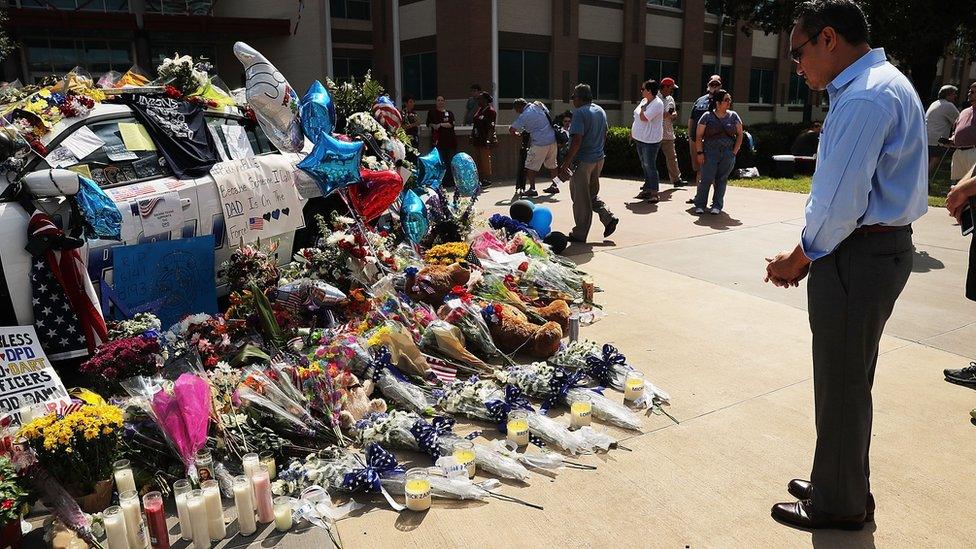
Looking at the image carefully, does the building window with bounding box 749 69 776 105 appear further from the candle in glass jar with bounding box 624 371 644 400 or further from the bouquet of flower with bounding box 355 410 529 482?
the bouquet of flower with bounding box 355 410 529 482

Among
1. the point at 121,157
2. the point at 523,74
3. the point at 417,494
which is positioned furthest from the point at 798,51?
the point at 523,74

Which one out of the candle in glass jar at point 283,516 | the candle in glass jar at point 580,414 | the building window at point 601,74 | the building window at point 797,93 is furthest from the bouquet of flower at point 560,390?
the building window at point 797,93

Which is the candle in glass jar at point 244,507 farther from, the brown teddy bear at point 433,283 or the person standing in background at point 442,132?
the person standing in background at point 442,132

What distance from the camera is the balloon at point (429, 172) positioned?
24.2ft

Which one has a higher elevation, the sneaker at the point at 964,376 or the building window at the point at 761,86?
the building window at the point at 761,86

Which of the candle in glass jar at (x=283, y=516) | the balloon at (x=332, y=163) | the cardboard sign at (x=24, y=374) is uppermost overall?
the balloon at (x=332, y=163)

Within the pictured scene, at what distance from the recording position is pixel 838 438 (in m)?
2.69

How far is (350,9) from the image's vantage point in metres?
25.7

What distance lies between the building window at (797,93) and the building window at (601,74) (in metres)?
13.7

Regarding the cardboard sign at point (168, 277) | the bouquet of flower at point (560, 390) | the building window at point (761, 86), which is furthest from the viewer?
the building window at point (761, 86)

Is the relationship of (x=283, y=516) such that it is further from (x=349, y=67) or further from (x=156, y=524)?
(x=349, y=67)

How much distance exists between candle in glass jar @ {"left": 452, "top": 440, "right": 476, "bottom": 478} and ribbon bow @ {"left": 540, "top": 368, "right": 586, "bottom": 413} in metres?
0.72

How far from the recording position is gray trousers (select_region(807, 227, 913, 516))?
2.53m

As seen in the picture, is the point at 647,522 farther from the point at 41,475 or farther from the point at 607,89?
the point at 607,89
